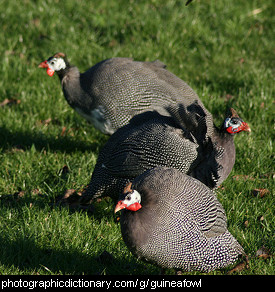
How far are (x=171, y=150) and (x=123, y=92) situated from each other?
3.10ft

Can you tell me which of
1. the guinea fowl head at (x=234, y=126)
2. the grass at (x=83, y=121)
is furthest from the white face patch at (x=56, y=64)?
the guinea fowl head at (x=234, y=126)

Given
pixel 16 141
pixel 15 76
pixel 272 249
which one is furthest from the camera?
pixel 15 76

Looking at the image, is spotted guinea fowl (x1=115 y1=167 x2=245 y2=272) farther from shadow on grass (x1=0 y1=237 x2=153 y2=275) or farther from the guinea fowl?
the guinea fowl

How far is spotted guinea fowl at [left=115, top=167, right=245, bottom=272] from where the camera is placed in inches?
113

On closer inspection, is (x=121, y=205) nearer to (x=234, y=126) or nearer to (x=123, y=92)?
(x=234, y=126)

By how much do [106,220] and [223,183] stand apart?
1038mm

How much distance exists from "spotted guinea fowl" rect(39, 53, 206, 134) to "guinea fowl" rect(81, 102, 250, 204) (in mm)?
402

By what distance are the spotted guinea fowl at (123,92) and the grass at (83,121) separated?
0.39 metres

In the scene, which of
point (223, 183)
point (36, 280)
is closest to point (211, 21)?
point (223, 183)

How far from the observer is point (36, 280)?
2902 millimetres

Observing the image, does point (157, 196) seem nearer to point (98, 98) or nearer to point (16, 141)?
point (98, 98)

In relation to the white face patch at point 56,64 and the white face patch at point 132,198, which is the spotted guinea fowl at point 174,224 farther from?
the white face patch at point 56,64

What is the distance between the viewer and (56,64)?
15.6ft

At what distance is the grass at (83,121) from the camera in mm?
3248
